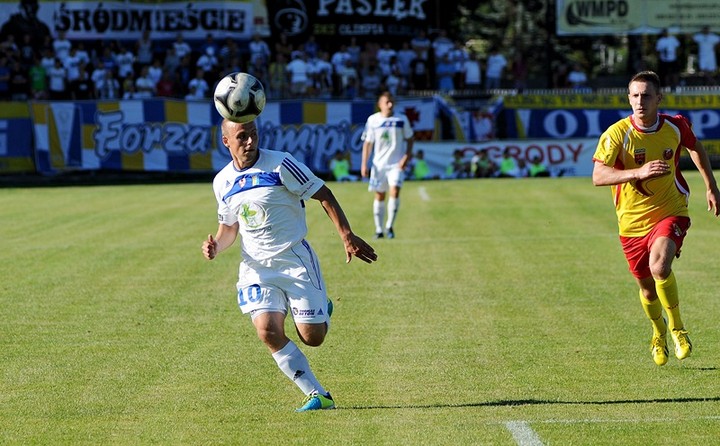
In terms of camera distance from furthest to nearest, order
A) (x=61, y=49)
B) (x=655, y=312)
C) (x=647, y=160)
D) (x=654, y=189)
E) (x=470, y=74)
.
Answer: (x=470, y=74), (x=61, y=49), (x=655, y=312), (x=654, y=189), (x=647, y=160)

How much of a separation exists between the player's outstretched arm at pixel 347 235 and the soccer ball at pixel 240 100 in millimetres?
656

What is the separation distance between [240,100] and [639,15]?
112 ft

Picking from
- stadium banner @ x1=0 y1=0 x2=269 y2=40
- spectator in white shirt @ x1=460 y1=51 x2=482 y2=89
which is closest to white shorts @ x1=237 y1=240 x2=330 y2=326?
spectator in white shirt @ x1=460 y1=51 x2=482 y2=89

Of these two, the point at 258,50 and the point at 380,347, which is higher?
the point at 258,50

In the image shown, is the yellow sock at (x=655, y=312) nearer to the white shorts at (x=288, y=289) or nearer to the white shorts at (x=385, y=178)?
the white shorts at (x=288, y=289)

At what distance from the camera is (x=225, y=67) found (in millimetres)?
37656

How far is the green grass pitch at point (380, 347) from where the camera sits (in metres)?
7.14

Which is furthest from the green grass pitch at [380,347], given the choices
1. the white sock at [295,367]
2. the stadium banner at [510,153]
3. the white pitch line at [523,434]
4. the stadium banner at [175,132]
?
the stadium banner at [175,132]

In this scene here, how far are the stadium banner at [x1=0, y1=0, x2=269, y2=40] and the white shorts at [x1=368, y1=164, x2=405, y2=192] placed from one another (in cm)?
2071

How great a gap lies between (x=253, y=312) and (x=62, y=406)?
1476 mm

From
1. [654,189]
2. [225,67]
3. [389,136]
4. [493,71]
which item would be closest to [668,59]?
[493,71]

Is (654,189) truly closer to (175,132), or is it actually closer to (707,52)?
(175,132)

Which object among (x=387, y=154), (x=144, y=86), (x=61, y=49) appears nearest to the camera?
(x=387, y=154)

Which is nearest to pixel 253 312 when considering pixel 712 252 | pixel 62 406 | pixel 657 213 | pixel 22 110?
pixel 62 406
